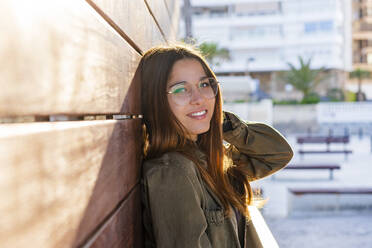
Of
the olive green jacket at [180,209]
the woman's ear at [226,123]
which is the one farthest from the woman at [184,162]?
the woman's ear at [226,123]

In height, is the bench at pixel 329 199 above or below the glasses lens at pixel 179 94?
below

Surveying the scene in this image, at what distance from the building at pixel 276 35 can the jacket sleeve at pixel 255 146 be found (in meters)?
29.5

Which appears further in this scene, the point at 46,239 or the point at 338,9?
the point at 338,9

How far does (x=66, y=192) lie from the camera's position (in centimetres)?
60

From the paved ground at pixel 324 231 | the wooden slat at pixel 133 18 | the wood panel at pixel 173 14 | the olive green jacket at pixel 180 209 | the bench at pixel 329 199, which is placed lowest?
the paved ground at pixel 324 231

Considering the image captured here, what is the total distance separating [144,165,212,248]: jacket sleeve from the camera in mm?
1194

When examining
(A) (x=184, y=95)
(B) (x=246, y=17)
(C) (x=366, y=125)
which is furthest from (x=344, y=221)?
(B) (x=246, y=17)

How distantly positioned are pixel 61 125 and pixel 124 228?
0.59 m

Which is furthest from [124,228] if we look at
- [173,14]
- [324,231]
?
[324,231]

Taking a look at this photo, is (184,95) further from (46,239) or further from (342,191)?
(342,191)

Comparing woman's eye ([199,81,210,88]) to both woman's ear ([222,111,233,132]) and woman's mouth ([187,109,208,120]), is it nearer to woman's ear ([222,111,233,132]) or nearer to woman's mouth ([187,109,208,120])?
woman's mouth ([187,109,208,120])

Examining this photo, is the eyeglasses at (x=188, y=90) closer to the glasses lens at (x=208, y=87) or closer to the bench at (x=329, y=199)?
the glasses lens at (x=208, y=87)

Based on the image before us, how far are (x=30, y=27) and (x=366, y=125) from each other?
947 inches

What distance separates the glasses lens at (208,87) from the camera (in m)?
1.63
